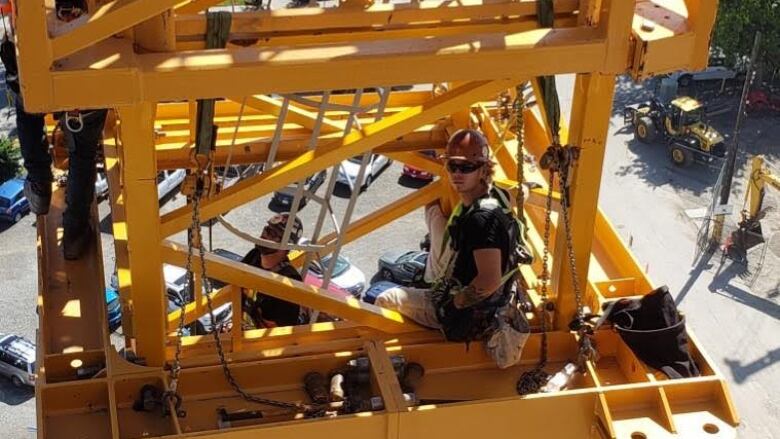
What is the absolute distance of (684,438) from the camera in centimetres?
777

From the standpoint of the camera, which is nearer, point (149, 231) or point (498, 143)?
point (149, 231)

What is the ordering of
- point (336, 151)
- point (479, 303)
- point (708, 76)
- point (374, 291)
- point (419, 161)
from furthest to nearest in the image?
point (708, 76) → point (374, 291) → point (419, 161) → point (479, 303) → point (336, 151)

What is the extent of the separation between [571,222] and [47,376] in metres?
4.27

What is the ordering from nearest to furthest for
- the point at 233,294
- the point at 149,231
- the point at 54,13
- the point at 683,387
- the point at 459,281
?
the point at 54,13, the point at 149,231, the point at 683,387, the point at 459,281, the point at 233,294

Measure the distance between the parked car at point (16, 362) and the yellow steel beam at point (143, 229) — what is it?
59.4 feet

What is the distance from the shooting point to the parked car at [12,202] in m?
32.3

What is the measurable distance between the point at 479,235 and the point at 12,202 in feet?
89.1

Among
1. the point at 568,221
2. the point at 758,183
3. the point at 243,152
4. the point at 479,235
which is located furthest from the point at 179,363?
the point at 758,183

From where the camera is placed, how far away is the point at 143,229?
24.7ft

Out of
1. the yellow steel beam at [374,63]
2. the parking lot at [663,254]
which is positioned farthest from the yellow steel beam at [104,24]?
the parking lot at [663,254]

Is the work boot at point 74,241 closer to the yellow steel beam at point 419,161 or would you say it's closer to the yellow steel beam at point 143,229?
the yellow steel beam at point 143,229

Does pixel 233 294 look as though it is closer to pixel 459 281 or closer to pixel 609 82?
pixel 459 281

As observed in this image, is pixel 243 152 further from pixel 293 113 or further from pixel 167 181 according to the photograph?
pixel 167 181

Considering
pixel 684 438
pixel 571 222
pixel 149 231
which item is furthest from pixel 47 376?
pixel 684 438
